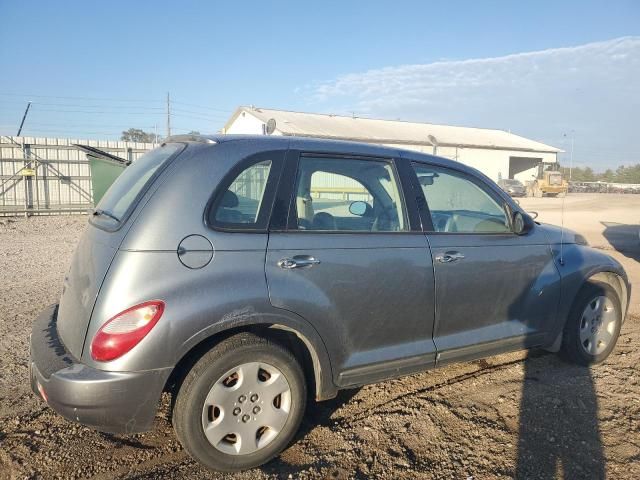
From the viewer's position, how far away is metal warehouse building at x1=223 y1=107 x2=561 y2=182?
3123 cm

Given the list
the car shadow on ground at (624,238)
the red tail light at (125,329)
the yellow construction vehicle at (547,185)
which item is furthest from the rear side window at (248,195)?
the yellow construction vehicle at (547,185)

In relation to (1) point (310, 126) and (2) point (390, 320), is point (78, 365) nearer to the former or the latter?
(2) point (390, 320)

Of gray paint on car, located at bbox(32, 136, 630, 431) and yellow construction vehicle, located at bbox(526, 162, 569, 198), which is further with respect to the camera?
yellow construction vehicle, located at bbox(526, 162, 569, 198)

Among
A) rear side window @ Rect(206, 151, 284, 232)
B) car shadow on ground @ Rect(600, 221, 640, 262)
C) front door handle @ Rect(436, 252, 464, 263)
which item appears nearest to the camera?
rear side window @ Rect(206, 151, 284, 232)

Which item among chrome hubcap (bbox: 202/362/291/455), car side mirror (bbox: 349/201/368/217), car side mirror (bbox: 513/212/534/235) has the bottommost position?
chrome hubcap (bbox: 202/362/291/455)

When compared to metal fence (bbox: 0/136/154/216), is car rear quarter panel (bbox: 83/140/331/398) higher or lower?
lower

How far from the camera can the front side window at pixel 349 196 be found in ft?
9.94

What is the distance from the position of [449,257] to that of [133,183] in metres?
2.05

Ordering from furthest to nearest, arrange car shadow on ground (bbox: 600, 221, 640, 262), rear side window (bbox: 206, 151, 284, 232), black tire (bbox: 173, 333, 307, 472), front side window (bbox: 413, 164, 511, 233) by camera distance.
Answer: car shadow on ground (bbox: 600, 221, 640, 262) < front side window (bbox: 413, 164, 511, 233) < rear side window (bbox: 206, 151, 284, 232) < black tire (bbox: 173, 333, 307, 472)

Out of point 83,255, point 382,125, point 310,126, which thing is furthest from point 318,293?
point 382,125

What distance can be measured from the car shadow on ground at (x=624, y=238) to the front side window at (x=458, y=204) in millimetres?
7841

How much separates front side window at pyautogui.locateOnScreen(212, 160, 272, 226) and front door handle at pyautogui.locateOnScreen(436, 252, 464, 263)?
4.07 ft

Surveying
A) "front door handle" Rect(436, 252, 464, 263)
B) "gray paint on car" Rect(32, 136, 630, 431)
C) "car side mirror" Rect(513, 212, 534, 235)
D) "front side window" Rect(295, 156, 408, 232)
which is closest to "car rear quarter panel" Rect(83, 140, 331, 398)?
"gray paint on car" Rect(32, 136, 630, 431)

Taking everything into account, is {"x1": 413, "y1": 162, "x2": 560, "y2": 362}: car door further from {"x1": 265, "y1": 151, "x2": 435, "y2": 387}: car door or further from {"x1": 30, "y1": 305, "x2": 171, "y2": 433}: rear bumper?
{"x1": 30, "y1": 305, "x2": 171, "y2": 433}: rear bumper
